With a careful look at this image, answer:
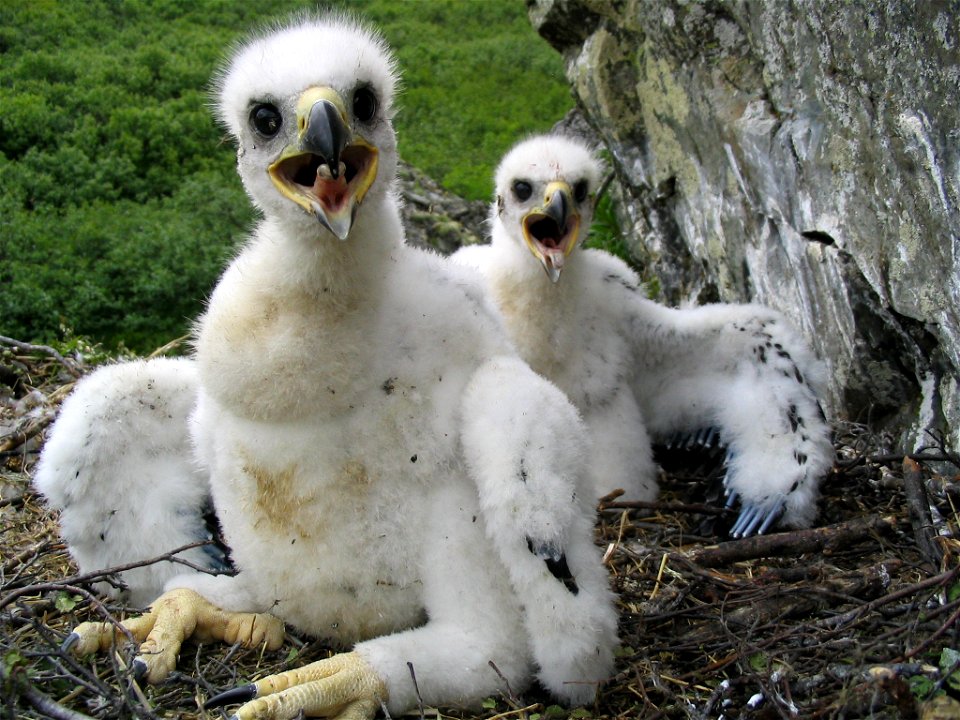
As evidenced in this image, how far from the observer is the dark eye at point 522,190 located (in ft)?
17.3

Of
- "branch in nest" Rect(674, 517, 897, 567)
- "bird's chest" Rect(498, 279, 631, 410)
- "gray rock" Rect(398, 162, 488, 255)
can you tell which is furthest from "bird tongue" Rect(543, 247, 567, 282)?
"gray rock" Rect(398, 162, 488, 255)

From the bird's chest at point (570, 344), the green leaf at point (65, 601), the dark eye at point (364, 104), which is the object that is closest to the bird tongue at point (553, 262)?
the bird's chest at point (570, 344)

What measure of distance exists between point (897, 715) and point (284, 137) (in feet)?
7.65

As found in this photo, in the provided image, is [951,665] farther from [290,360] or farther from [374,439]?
[290,360]

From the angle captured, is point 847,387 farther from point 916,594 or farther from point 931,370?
point 916,594

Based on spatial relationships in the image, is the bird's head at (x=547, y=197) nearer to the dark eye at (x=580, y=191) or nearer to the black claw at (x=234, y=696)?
the dark eye at (x=580, y=191)

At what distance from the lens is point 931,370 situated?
414 centimetres

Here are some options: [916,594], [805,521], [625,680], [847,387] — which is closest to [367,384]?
[625,680]

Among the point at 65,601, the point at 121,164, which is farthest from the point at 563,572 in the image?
the point at 121,164

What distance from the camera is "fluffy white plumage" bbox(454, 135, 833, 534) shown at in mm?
4684

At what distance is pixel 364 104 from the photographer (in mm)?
3061

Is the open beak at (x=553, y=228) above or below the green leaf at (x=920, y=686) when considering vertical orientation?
above

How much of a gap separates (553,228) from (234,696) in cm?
306

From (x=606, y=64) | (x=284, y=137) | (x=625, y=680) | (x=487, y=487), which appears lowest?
(x=625, y=680)
